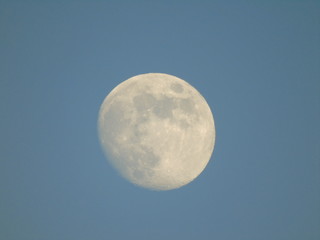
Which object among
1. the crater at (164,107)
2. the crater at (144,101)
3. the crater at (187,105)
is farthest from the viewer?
the crater at (187,105)

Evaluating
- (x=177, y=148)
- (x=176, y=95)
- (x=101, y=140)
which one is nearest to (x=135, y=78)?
(x=176, y=95)

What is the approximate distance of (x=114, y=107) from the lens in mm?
12906

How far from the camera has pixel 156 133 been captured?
11.7 meters

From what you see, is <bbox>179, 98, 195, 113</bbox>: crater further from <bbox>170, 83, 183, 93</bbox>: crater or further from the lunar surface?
<bbox>170, 83, 183, 93</bbox>: crater

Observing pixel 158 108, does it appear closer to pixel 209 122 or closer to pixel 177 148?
pixel 177 148

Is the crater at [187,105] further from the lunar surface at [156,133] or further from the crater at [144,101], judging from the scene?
the crater at [144,101]

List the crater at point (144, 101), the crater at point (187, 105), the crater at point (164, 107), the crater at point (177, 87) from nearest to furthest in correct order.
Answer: the crater at point (164, 107), the crater at point (144, 101), the crater at point (187, 105), the crater at point (177, 87)

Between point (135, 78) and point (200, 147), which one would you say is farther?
point (135, 78)

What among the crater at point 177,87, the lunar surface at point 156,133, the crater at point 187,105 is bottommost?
the lunar surface at point 156,133

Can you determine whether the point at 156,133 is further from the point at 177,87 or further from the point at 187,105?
the point at 177,87

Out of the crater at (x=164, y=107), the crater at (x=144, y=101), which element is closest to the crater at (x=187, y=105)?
the crater at (x=164, y=107)

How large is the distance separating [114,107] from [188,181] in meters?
5.16

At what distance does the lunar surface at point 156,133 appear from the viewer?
11.8 m

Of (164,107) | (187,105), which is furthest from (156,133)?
(187,105)
